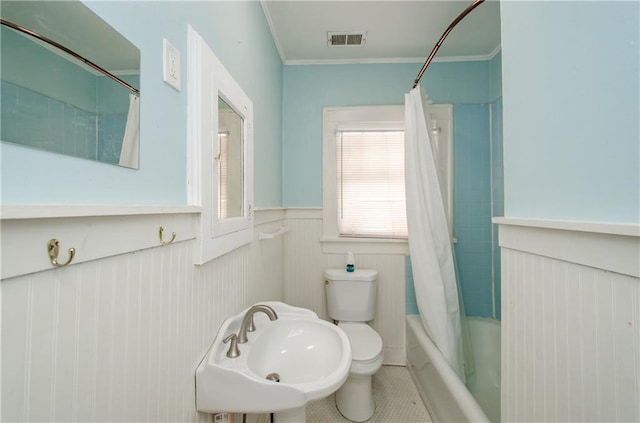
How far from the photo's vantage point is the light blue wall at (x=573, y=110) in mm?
492

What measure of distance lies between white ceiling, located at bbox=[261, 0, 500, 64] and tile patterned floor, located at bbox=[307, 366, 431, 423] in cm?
232

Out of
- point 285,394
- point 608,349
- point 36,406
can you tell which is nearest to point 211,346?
point 285,394

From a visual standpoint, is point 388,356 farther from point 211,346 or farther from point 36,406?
point 36,406

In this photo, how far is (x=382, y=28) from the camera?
1.67m

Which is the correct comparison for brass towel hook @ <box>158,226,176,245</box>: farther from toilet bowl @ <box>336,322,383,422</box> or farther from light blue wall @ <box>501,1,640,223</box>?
toilet bowl @ <box>336,322,383,422</box>

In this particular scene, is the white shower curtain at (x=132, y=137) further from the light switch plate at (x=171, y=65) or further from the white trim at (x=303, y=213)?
the white trim at (x=303, y=213)

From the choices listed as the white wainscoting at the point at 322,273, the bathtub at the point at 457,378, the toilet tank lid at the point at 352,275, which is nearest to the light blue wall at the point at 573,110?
the bathtub at the point at 457,378

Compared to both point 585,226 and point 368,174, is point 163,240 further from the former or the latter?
point 368,174

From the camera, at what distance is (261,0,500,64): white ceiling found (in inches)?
59.4

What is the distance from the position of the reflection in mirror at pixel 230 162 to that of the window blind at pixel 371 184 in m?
1.03

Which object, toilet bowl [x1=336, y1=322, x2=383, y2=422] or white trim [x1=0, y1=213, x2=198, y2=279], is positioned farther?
toilet bowl [x1=336, y1=322, x2=383, y2=422]

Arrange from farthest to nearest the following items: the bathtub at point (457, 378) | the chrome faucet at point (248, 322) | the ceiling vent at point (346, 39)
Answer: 1. the ceiling vent at point (346, 39)
2. the bathtub at point (457, 378)
3. the chrome faucet at point (248, 322)

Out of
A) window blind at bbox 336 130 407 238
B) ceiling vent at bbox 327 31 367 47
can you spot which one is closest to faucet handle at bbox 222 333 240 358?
window blind at bbox 336 130 407 238

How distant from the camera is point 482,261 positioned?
75.9 inches
